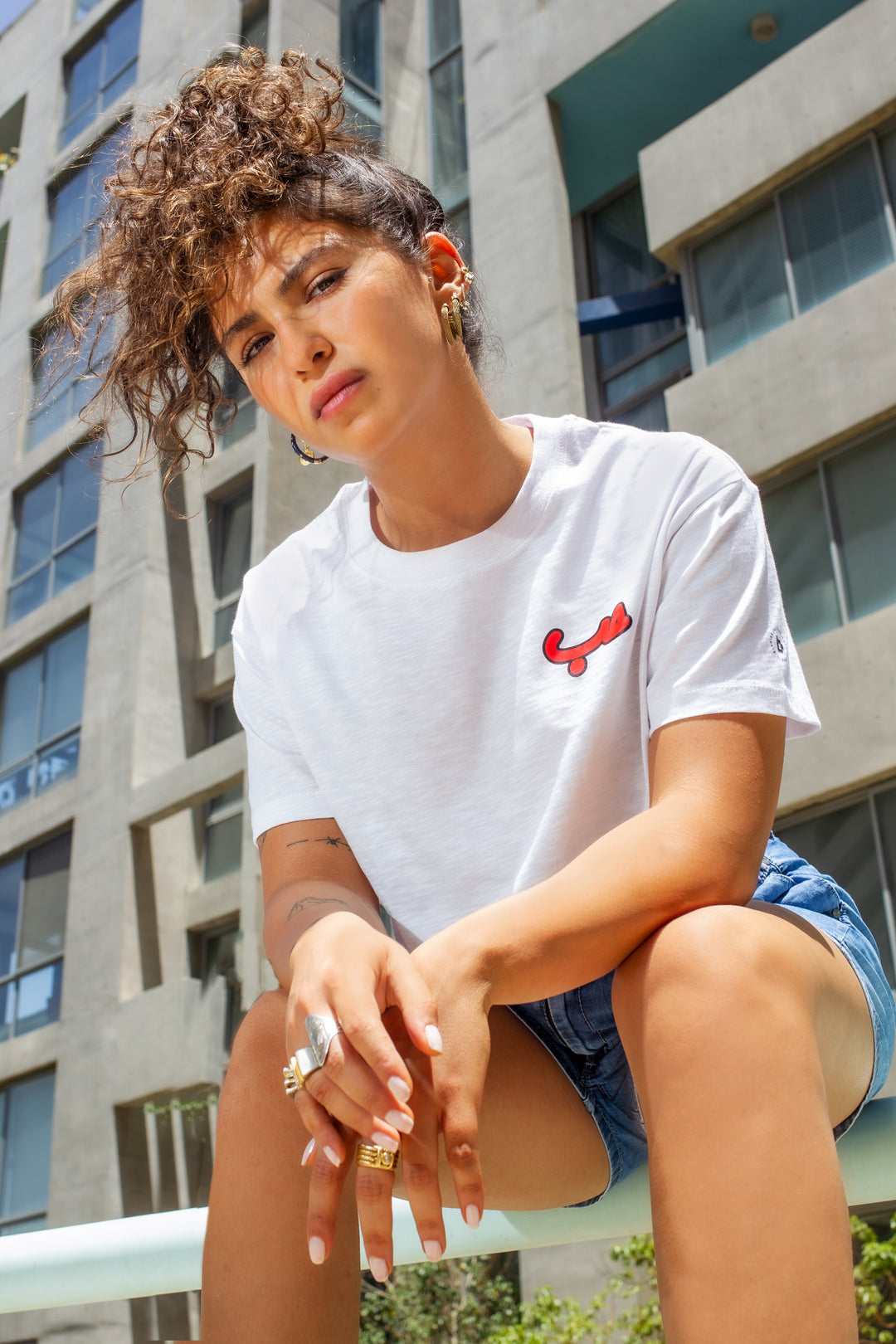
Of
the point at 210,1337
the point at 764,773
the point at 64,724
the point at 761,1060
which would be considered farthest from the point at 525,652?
the point at 64,724

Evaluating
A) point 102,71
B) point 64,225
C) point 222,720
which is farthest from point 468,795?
point 102,71

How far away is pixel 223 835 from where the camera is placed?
1545 cm

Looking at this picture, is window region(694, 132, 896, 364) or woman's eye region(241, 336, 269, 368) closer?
woman's eye region(241, 336, 269, 368)

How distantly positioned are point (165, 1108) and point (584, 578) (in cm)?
1404

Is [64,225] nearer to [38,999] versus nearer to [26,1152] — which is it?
[38,999]

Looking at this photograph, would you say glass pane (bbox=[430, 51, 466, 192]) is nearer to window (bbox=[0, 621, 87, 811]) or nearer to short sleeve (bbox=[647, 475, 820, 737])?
window (bbox=[0, 621, 87, 811])

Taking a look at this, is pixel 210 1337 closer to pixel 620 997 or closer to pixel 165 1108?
pixel 620 997

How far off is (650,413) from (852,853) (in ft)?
18.8

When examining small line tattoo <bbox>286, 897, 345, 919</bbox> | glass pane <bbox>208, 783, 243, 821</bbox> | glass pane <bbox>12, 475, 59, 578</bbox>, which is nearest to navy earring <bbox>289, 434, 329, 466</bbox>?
small line tattoo <bbox>286, 897, 345, 919</bbox>

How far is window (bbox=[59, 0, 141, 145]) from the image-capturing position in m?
20.4

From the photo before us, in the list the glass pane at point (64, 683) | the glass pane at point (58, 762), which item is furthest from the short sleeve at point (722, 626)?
the glass pane at point (64, 683)

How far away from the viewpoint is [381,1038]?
0.98 meters

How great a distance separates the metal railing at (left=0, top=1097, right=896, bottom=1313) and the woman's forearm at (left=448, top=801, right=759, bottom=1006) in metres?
0.24

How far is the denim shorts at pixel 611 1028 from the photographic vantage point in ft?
4.13
